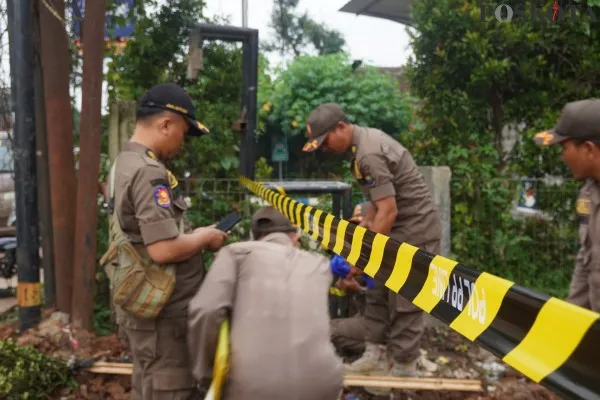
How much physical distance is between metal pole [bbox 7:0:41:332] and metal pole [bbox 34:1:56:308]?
354 mm

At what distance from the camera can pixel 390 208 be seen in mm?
3428

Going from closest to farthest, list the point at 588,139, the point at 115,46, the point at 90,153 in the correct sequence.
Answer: the point at 588,139
the point at 90,153
the point at 115,46

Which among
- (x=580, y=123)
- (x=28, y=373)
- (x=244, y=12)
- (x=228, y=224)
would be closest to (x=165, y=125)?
(x=228, y=224)

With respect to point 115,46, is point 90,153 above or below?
below

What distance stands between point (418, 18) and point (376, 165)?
3.61 meters

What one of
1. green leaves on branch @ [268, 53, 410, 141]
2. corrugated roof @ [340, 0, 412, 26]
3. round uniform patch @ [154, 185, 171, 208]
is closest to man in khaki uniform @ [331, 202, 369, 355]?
round uniform patch @ [154, 185, 171, 208]

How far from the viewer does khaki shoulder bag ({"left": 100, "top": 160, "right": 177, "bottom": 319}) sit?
2.33 m

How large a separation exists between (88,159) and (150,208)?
2049 millimetres

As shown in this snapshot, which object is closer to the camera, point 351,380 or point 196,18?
point 351,380

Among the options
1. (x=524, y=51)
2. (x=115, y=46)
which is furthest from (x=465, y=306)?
(x=524, y=51)

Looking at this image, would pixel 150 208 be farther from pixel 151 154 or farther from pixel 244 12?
pixel 244 12

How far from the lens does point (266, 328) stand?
1.79 meters

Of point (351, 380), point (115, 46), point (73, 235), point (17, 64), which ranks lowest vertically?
point (351, 380)

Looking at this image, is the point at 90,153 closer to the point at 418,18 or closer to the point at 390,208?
the point at 390,208
